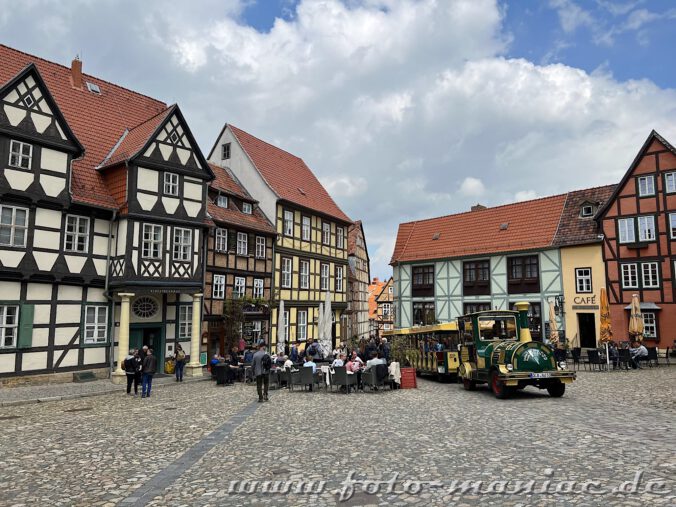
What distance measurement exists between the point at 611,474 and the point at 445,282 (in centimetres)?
3134

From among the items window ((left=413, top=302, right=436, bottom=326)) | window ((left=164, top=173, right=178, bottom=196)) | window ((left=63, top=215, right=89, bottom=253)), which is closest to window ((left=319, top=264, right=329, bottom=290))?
window ((left=413, top=302, right=436, bottom=326))

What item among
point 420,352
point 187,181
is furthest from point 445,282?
point 187,181

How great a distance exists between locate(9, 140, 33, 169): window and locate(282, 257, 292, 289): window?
14967 millimetres

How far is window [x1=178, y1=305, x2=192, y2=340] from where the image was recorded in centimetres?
2330

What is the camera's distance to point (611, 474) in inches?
268

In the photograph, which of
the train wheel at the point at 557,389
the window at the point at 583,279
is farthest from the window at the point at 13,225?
the window at the point at 583,279

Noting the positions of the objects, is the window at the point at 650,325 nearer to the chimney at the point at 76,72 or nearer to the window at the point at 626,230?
the window at the point at 626,230

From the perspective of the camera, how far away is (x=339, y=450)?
28.2 ft

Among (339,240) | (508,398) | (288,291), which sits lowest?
(508,398)

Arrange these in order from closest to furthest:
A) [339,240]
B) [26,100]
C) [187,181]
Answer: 1. [26,100]
2. [187,181]
3. [339,240]

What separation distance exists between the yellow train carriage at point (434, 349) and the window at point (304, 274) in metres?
8.92

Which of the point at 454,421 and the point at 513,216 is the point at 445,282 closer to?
the point at 513,216

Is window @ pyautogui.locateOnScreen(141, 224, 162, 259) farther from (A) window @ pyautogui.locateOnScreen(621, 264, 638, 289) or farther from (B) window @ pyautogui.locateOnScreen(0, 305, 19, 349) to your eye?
(A) window @ pyautogui.locateOnScreen(621, 264, 638, 289)

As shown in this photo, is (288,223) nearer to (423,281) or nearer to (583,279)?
(423,281)
